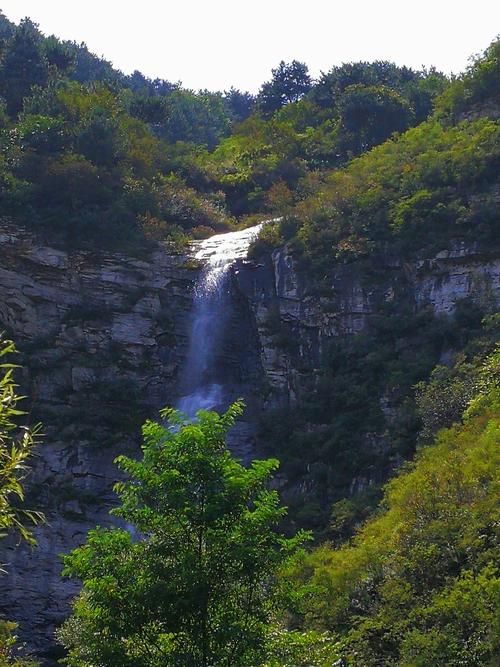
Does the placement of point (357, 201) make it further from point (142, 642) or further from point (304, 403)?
point (142, 642)

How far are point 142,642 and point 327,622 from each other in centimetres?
726

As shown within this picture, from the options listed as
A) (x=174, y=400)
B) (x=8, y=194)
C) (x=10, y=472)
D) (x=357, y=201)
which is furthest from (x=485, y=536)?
(x=8, y=194)

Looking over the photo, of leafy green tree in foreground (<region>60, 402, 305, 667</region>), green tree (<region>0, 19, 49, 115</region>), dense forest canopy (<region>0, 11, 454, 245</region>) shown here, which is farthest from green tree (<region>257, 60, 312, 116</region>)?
leafy green tree in foreground (<region>60, 402, 305, 667</region>)

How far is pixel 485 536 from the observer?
49.1 ft

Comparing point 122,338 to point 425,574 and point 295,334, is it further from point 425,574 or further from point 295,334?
point 425,574

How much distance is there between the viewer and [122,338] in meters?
29.0

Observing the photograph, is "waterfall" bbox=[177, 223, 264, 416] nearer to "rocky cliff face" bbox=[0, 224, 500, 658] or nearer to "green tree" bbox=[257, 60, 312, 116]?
"rocky cliff face" bbox=[0, 224, 500, 658]

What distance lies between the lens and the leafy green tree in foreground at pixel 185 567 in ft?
30.5

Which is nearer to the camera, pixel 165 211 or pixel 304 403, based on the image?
pixel 304 403

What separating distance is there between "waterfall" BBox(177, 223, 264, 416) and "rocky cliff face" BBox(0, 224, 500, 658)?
0.92 feet

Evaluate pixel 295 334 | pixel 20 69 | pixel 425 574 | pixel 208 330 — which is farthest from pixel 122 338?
pixel 20 69

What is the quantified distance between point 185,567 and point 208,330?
2066 centimetres

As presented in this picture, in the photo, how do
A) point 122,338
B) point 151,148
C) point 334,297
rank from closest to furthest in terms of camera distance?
point 334,297 < point 122,338 < point 151,148

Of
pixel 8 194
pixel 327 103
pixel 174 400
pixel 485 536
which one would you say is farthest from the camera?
pixel 327 103
